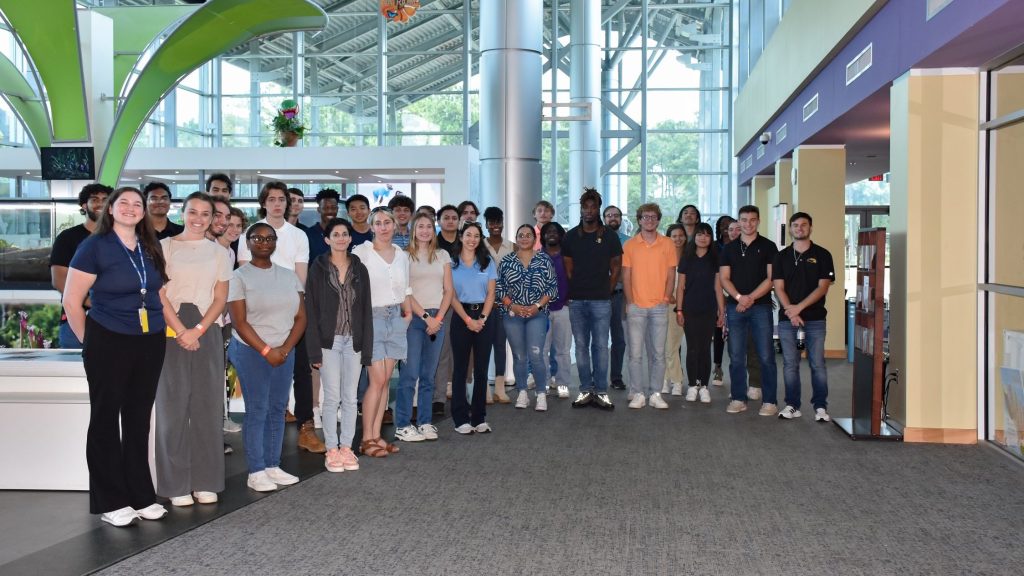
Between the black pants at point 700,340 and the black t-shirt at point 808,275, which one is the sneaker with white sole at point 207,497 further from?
the black pants at point 700,340

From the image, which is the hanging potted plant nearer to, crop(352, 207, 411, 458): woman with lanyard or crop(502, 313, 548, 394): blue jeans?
crop(502, 313, 548, 394): blue jeans

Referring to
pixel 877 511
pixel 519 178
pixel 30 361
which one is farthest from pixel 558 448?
pixel 519 178

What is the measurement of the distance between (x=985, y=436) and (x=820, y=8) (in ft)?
15.5

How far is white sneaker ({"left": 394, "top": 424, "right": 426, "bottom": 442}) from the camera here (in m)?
6.97

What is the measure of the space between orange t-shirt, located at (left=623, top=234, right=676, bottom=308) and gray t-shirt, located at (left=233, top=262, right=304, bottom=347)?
355cm

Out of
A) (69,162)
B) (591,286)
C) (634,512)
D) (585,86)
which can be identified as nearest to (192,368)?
(634,512)

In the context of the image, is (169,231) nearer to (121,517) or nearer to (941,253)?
(121,517)

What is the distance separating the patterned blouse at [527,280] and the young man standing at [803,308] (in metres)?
1.77

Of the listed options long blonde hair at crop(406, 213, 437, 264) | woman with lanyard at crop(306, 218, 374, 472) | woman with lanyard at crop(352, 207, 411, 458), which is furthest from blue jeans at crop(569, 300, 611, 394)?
woman with lanyard at crop(306, 218, 374, 472)

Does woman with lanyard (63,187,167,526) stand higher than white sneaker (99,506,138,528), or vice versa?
woman with lanyard (63,187,167,526)

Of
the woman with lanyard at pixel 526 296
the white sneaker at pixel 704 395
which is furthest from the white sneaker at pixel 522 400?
the white sneaker at pixel 704 395

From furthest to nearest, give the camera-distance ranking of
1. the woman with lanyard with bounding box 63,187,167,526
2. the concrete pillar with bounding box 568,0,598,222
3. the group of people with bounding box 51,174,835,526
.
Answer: the concrete pillar with bounding box 568,0,598,222 → the group of people with bounding box 51,174,835,526 → the woman with lanyard with bounding box 63,187,167,526

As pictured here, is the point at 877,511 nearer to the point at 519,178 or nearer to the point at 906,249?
the point at 906,249

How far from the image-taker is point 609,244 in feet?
28.0
